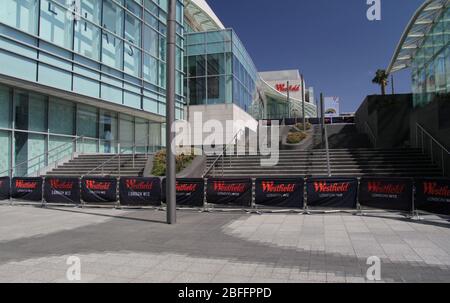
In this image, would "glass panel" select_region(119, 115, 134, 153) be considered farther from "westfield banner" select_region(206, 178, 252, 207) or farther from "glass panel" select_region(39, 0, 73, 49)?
"westfield banner" select_region(206, 178, 252, 207)

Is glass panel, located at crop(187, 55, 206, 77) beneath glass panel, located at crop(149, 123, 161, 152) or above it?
above

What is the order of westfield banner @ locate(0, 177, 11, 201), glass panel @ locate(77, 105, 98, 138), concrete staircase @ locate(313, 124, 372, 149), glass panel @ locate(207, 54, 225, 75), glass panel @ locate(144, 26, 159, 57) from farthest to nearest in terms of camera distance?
glass panel @ locate(207, 54, 225, 75)
glass panel @ locate(144, 26, 159, 57)
concrete staircase @ locate(313, 124, 372, 149)
glass panel @ locate(77, 105, 98, 138)
westfield banner @ locate(0, 177, 11, 201)

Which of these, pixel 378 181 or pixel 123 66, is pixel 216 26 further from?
pixel 378 181

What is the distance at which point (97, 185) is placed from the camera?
577 inches

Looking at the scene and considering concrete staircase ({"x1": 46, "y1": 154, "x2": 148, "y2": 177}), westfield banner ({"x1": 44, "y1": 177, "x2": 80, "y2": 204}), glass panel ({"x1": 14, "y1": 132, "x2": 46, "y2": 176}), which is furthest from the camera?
concrete staircase ({"x1": 46, "y1": 154, "x2": 148, "y2": 177})

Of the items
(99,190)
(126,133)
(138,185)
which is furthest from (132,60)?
(138,185)

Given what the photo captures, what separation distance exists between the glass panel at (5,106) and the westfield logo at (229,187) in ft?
40.4

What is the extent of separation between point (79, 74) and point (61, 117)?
123 inches

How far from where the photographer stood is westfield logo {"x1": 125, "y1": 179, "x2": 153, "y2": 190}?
13995 mm

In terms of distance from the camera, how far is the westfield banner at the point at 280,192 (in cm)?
1254

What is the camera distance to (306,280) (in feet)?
18.0

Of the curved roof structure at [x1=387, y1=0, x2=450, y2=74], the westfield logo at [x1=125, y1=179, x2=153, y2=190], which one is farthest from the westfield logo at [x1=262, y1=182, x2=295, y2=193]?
the curved roof structure at [x1=387, y1=0, x2=450, y2=74]

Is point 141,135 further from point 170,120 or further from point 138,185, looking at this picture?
point 170,120

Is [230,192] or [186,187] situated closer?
[230,192]
